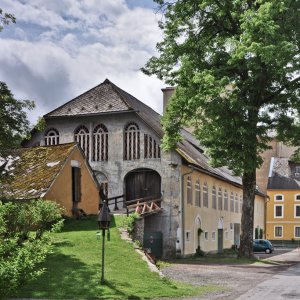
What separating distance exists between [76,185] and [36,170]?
2.22 metres

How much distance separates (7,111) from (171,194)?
64.2 feet

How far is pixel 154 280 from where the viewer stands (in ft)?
58.0

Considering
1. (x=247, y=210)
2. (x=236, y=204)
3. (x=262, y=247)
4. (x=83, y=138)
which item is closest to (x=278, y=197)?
(x=236, y=204)

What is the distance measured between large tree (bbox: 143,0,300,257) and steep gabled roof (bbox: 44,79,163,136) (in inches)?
169

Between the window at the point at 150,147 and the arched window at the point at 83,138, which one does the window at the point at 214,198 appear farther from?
the arched window at the point at 83,138

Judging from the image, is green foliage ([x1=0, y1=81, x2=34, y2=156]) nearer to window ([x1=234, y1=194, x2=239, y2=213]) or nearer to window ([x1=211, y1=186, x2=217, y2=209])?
window ([x1=211, y1=186, x2=217, y2=209])

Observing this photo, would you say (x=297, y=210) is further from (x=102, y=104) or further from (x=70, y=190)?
(x=70, y=190)

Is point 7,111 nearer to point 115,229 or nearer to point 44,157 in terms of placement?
point 115,229

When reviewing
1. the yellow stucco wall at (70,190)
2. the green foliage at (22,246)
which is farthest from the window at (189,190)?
the green foliage at (22,246)

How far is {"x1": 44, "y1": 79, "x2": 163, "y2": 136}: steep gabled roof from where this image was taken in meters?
37.7

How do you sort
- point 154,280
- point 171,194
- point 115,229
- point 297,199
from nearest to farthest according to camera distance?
point 154,280 → point 115,229 → point 171,194 → point 297,199

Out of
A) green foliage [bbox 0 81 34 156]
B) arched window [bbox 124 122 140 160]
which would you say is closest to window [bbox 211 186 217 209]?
arched window [bbox 124 122 140 160]

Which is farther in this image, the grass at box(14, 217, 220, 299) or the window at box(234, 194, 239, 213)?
the window at box(234, 194, 239, 213)

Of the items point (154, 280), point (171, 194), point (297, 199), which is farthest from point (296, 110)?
point (297, 199)
